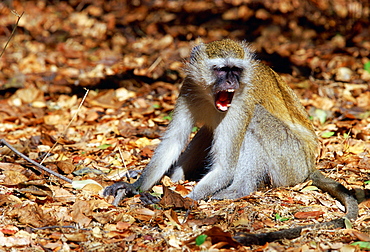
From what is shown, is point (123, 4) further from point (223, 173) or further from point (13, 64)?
point (223, 173)

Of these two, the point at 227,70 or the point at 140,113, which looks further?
the point at 140,113

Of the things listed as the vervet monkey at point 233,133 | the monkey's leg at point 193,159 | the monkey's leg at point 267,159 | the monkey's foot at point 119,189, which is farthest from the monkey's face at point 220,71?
the monkey's foot at point 119,189

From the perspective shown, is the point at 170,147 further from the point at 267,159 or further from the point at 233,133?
the point at 267,159

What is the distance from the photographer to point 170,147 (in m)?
5.56

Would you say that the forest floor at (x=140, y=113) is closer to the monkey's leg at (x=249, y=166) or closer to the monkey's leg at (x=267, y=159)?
the monkey's leg at (x=267, y=159)

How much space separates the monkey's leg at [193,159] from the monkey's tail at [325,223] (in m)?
1.51

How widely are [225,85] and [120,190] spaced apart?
5.33ft

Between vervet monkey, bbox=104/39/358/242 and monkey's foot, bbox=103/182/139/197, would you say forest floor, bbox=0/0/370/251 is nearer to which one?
monkey's foot, bbox=103/182/139/197

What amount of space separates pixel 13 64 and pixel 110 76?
2759 mm

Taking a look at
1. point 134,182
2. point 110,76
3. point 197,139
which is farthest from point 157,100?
point 134,182

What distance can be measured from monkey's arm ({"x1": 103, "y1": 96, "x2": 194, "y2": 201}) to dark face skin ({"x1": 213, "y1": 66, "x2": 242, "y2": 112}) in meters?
0.45

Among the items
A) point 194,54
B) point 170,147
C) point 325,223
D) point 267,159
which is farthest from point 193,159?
point 325,223

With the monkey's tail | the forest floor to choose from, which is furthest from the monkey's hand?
the monkey's tail

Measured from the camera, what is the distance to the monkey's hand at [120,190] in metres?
5.09
